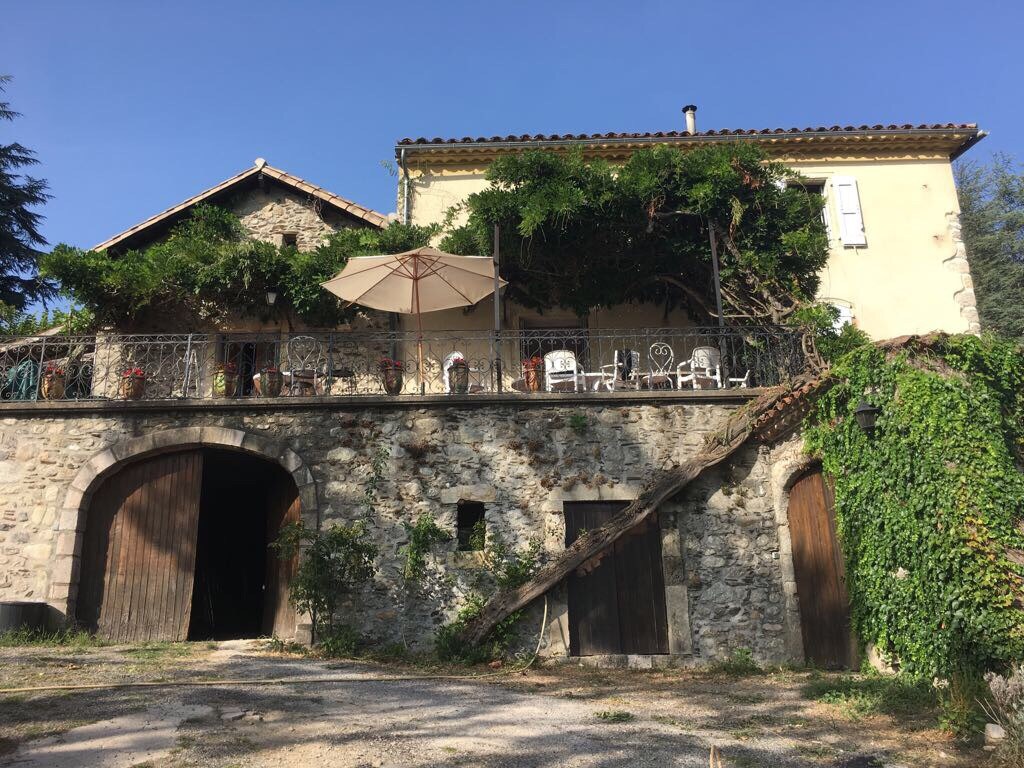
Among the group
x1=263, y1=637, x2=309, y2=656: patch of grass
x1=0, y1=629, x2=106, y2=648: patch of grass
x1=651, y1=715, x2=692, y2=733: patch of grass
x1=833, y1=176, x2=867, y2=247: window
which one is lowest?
x1=651, y1=715, x2=692, y2=733: patch of grass

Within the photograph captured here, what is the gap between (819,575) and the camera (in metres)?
8.62

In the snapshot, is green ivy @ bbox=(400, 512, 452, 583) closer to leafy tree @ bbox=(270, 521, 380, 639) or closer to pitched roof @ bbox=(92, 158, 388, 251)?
leafy tree @ bbox=(270, 521, 380, 639)

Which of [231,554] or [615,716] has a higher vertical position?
[231,554]

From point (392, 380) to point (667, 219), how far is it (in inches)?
179

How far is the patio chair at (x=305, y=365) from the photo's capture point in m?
9.91

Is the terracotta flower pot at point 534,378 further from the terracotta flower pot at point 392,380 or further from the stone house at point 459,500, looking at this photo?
the terracotta flower pot at point 392,380

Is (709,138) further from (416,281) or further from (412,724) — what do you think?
(412,724)

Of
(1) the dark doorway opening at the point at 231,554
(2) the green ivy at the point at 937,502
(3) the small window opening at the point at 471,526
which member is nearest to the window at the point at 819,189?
(2) the green ivy at the point at 937,502

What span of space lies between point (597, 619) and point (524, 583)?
90 centimetres

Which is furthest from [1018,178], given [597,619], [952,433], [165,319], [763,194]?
[165,319]

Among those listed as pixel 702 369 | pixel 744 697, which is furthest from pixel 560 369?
pixel 744 697

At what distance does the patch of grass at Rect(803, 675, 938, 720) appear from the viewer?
6.30 m

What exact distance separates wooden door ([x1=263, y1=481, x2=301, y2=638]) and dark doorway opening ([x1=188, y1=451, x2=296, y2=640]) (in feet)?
5.24

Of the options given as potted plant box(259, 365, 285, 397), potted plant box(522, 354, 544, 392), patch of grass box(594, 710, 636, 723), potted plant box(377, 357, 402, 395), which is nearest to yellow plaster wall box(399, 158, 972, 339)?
potted plant box(522, 354, 544, 392)
